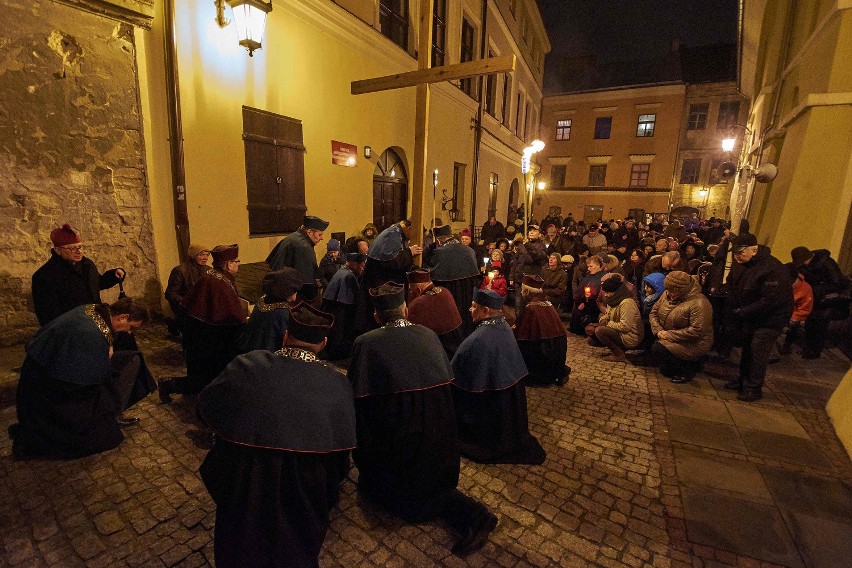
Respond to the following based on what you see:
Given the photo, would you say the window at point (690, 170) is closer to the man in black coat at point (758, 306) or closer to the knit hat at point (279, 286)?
the man in black coat at point (758, 306)

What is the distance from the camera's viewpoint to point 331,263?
24.2 ft

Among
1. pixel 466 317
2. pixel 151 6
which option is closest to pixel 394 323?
pixel 466 317

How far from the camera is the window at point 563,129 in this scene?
1265 inches

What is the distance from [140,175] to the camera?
569 cm

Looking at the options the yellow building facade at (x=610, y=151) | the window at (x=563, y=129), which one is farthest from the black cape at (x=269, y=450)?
the window at (x=563, y=129)

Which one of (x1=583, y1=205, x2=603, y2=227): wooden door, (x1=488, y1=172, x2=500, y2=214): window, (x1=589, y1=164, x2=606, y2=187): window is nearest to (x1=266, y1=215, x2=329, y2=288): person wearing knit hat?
(x1=488, y1=172, x2=500, y2=214): window

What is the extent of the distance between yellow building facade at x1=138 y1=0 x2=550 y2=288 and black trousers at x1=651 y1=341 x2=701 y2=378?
652 centimetres

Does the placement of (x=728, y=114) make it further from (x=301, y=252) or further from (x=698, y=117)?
(x=301, y=252)

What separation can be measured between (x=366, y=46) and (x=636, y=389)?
28.0ft

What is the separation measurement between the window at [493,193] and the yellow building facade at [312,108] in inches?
123

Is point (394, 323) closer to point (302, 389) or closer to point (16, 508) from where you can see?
point (302, 389)

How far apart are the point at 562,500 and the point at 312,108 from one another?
7.71 metres

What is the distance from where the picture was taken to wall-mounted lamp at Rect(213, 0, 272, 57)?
586 centimetres

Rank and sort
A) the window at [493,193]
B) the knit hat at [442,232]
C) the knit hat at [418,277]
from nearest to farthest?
the knit hat at [418,277] < the knit hat at [442,232] < the window at [493,193]
